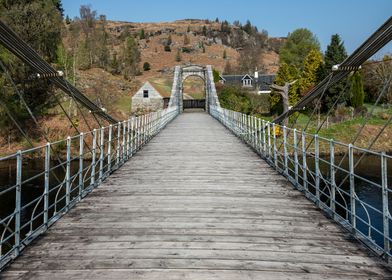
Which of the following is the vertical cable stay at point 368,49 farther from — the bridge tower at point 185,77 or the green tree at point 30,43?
the bridge tower at point 185,77

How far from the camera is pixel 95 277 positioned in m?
3.67

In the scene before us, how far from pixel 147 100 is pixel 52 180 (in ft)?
104

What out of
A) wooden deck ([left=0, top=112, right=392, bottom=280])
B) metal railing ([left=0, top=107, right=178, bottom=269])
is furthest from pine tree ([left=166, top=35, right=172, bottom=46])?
wooden deck ([left=0, top=112, right=392, bottom=280])

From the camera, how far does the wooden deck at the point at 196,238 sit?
12.6 feet

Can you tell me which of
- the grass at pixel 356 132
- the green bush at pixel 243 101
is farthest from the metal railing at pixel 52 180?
the green bush at pixel 243 101

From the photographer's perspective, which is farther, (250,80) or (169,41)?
(169,41)

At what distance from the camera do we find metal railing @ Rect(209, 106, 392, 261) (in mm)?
4510

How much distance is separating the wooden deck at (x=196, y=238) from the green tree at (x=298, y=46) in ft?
245

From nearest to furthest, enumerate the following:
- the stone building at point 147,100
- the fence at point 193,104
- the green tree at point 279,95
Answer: the green tree at point 279,95
the fence at point 193,104
the stone building at point 147,100

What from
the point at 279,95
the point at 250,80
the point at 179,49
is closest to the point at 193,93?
the point at 250,80

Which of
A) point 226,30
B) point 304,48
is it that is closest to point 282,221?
point 304,48

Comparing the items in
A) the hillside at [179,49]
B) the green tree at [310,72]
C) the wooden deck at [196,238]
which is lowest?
the wooden deck at [196,238]

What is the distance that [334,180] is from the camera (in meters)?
5.67

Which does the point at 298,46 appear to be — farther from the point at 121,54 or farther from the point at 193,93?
the point at 121,54
